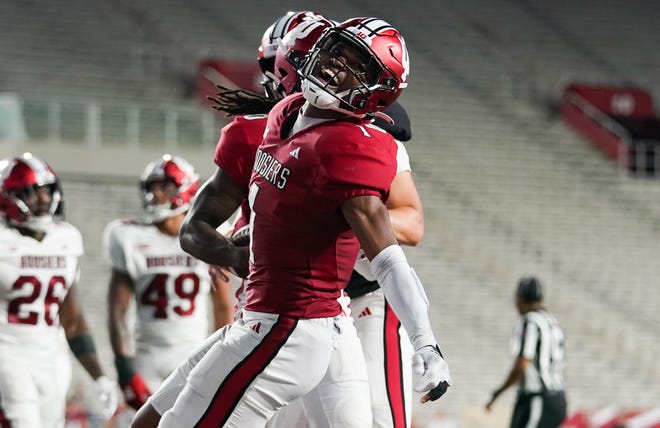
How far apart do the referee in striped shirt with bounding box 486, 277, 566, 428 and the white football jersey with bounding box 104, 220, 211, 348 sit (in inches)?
112

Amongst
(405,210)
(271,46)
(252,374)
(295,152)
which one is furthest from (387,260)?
(271,46)

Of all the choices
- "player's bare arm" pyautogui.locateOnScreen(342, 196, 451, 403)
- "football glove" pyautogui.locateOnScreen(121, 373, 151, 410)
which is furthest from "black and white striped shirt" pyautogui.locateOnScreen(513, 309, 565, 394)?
"player's bare arm" pyautogui.locateOnScreen(342, 196, 451, 403)

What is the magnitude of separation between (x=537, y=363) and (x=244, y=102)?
501cm

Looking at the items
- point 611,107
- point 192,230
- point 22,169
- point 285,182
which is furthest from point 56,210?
point 611,107

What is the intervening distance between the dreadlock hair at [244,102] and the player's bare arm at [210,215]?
507mm

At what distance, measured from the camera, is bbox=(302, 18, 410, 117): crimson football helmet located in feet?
12.6

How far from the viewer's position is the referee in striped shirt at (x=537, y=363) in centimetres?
919

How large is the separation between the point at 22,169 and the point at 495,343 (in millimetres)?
11837

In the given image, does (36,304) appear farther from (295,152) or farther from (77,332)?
(295,152)

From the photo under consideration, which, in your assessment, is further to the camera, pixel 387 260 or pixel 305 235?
pixel 305 235

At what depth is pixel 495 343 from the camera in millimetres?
17234

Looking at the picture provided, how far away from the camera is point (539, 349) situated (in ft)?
30.3

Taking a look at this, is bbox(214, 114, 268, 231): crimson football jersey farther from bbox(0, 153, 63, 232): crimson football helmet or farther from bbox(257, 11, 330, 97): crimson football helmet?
bbox(0, 153, 63, 232): crimson football helmet

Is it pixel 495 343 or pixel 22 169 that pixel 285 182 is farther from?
pixel 495 343
